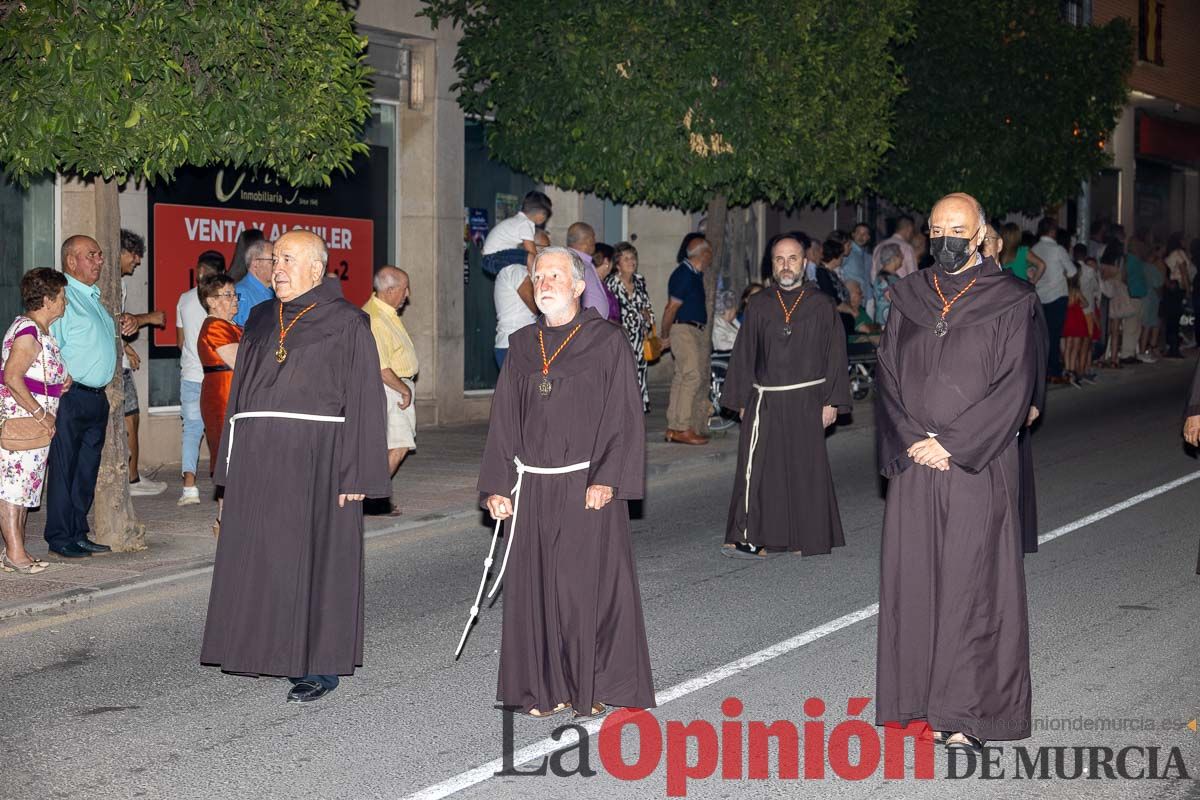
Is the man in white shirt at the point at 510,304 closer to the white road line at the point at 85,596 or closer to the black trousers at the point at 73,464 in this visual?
the black trousers at the point at 73,464

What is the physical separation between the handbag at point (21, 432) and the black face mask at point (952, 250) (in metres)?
5.62

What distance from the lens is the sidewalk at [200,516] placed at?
9.37 meters

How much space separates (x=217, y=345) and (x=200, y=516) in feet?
5.26

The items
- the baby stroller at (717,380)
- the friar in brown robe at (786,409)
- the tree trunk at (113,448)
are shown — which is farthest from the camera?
the baby stroller at (717,380)

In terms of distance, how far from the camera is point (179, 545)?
35.2 feet

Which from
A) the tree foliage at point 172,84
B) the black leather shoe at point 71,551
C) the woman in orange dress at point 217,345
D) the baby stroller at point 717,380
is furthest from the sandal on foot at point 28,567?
the baby stroller at point 717,380

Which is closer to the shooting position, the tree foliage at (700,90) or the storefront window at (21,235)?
the storefront window at (21,235)

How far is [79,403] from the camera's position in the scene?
10.3 metres

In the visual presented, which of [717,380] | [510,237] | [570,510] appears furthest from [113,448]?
[717,380]

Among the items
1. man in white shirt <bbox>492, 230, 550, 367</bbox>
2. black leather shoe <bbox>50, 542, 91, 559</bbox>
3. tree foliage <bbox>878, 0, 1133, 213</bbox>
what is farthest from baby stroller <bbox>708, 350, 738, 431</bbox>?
black leather shoe <bbox>50, 542, 91, 559</bbox>

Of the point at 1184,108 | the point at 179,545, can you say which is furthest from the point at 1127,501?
the point at 1184,108

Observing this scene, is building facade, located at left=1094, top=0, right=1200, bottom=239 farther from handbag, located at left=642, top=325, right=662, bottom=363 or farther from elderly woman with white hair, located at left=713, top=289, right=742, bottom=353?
handbag, located at left=642, top=325, right=662, bottom=363

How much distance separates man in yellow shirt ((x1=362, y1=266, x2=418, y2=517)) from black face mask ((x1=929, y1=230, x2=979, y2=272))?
5670 millimetres

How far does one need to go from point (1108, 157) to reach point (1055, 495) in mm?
13936
